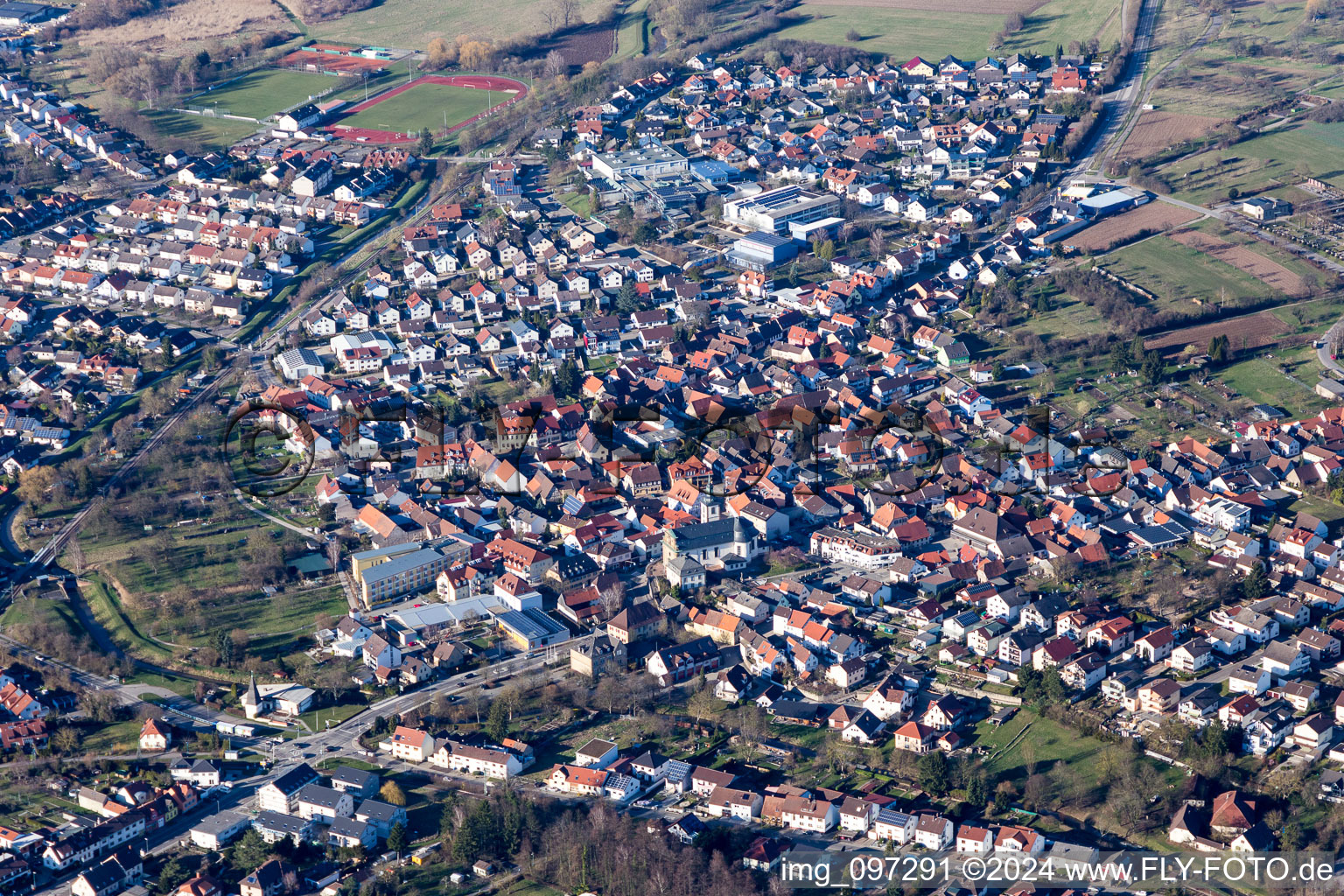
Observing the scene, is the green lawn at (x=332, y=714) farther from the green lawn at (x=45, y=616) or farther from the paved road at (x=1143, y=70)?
the paved road at (x=1143, y=70)

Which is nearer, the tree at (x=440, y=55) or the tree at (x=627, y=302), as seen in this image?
the tree at (x=627, y=302)

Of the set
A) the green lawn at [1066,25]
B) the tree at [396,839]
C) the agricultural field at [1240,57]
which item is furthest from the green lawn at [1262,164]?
the tree at [396,839]

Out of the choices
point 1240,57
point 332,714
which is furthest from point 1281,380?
point 1240,57

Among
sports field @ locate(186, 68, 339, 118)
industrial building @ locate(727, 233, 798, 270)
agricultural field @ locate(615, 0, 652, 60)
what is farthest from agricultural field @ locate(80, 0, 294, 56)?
industrial building @ locate(727, 233, 798, 270)

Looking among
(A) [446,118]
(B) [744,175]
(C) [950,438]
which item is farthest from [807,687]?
(A) [446,118]

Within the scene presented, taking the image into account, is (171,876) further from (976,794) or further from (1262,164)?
(1262,164)
